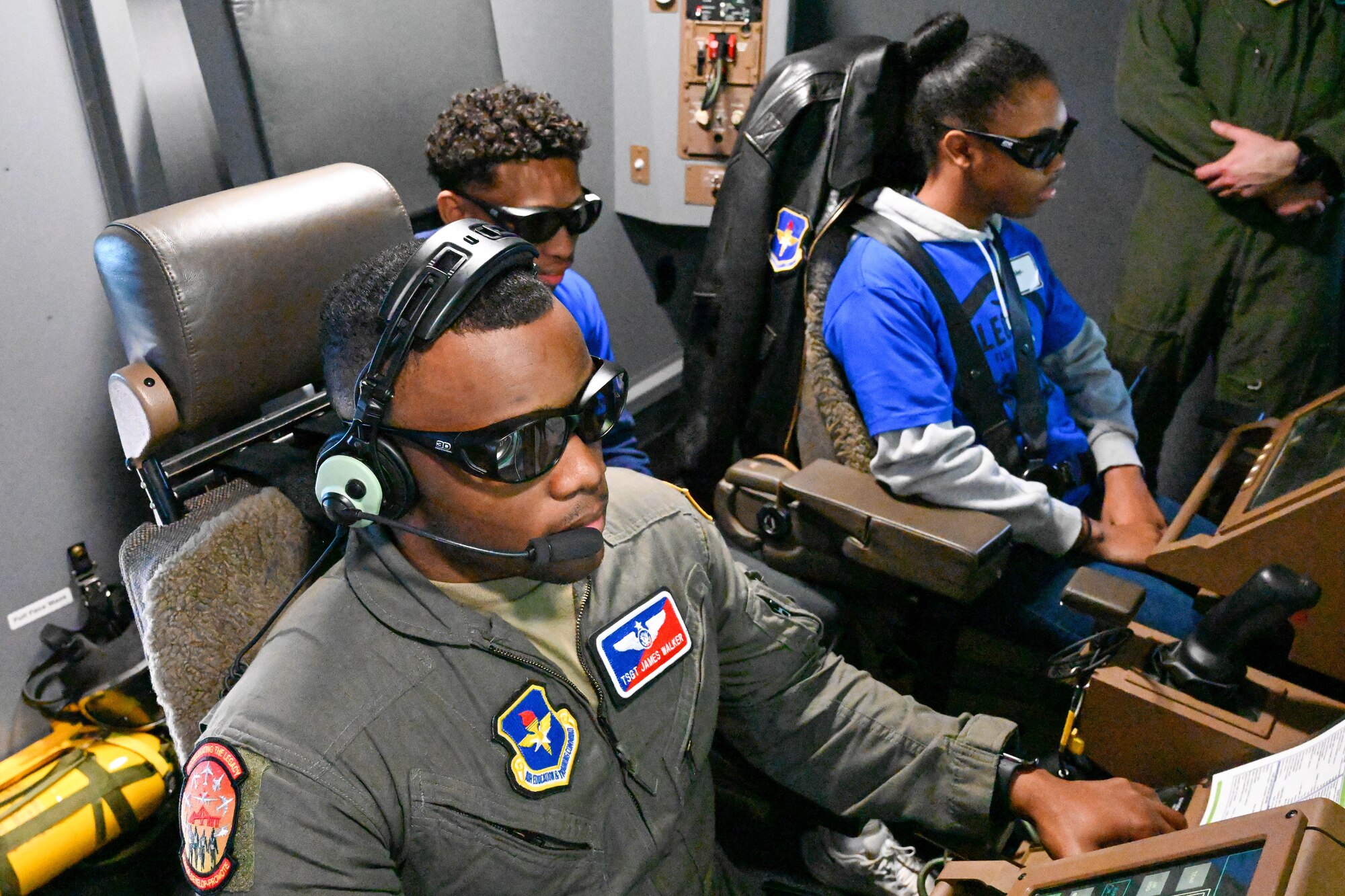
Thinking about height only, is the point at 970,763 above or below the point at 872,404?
below

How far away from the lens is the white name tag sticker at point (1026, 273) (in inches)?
76.5

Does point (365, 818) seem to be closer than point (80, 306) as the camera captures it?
Yes

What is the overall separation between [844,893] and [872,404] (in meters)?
0.85

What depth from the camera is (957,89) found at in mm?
1770

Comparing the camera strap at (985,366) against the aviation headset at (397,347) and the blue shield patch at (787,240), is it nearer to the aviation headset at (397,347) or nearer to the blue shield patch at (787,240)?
the blue shield patch at (787,240)

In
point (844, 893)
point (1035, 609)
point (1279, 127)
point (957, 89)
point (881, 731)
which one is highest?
point (957, 89)

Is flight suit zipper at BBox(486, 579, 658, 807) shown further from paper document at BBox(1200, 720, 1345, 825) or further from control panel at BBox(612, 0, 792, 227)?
control panel at BBox(612, 0, 792, 227)

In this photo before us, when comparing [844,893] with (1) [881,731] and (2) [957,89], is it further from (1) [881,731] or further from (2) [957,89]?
(2) [957,89]

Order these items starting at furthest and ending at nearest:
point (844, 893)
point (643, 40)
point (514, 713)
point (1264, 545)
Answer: point (643, 40), point (844, 893), point (1264, 545), point (514, 713)

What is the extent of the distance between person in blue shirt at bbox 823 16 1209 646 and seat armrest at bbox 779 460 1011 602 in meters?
0.06

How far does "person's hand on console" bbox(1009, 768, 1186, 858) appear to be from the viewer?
105 centimetres

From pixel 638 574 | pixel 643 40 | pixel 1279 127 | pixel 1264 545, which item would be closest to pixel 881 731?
pixel 638 574

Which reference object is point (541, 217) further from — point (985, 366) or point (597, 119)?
point (597, 119)

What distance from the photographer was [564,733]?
1063 mm
